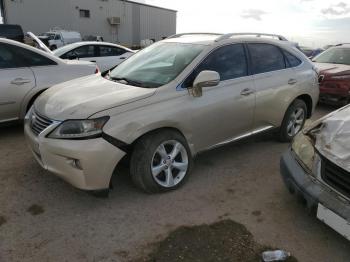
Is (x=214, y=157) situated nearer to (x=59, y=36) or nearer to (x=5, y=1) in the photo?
(x=59, y=36)

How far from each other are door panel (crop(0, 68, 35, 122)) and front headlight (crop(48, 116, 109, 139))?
2.28 m

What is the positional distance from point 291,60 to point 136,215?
10.7ft

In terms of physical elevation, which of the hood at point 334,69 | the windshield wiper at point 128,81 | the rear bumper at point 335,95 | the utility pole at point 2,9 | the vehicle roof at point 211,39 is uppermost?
the utility pole at point 2,9

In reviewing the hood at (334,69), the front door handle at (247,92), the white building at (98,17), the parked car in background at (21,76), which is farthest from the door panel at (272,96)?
the white building at (98,17)

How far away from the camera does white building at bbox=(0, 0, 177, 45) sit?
100 ft

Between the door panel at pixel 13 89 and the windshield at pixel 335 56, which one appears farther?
the windshield at pixel 335 56

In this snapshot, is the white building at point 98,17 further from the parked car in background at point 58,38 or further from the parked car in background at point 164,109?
the parked car in background at point 164,109

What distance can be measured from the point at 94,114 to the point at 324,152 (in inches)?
78.9

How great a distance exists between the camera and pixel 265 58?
478cm

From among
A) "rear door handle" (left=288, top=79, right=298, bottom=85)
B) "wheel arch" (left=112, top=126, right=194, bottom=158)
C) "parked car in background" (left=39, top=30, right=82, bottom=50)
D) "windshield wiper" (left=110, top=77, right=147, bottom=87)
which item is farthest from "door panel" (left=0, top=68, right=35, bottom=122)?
"parked car in background" (left=39, top=30, right=82, bottom=50)

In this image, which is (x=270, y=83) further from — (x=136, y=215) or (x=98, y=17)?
(x=98, y=17)

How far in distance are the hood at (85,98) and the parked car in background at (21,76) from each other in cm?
132

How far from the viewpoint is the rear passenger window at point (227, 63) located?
13.2ft

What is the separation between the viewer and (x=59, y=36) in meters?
26.0
